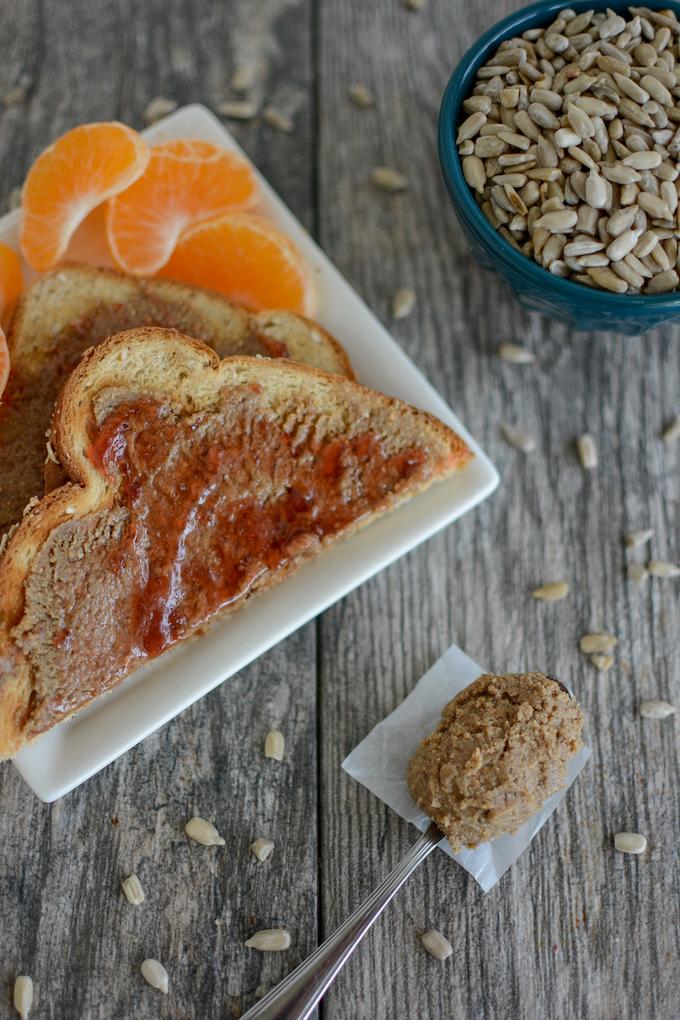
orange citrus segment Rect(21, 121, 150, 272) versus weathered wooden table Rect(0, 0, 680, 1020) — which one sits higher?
orange citrus segment Rect(21, 121, 150, 272)

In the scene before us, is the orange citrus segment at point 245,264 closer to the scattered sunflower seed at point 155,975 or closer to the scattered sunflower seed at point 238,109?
the scattered sunflower seed at point 238,109

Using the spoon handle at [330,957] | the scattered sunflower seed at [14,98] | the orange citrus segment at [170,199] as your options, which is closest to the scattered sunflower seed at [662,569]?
the spoon handle at [330,957]

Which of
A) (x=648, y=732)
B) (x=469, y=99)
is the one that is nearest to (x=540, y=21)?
(x=469, y=99)

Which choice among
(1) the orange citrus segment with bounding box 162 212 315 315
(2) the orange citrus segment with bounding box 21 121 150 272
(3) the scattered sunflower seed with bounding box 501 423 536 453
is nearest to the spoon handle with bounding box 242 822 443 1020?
(3) the scattered sunflower seed with bounding box 501 423 536 453

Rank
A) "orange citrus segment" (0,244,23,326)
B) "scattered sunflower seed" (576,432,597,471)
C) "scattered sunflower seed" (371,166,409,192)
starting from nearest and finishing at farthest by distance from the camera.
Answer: "orange citrus segment" (0,244,23,326)
"scattered sunflower seed" (576,432,597,471)
"scattered sunflower seed" (371,166,409,192)

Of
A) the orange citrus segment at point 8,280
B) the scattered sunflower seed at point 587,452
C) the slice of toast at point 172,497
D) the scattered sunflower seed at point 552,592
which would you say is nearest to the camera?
the slice of toast at point 172,497

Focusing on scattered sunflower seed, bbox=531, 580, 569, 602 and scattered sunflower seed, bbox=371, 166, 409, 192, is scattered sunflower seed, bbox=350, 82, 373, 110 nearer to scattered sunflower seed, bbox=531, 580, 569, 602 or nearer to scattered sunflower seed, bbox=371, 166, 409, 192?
scattered sunflower seed, bbox=371, 166, 409, 192
